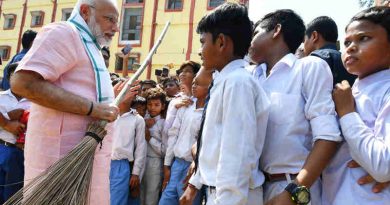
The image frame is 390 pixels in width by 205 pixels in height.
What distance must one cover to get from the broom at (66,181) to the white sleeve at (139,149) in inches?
115

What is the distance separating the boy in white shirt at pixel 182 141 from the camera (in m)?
4.36

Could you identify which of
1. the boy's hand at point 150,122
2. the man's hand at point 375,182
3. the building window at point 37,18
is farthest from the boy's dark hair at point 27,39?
the building window at point 37,18

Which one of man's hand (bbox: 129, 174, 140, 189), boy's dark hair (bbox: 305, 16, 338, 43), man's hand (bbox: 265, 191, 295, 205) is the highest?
boy's dark hair (bbox: 305, 16, 338, 43)

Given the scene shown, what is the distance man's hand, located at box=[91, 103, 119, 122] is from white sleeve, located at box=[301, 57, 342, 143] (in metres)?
1.09

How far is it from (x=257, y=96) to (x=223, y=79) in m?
0.18

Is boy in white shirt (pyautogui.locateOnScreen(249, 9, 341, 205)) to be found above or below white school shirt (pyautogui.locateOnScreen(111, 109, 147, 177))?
above

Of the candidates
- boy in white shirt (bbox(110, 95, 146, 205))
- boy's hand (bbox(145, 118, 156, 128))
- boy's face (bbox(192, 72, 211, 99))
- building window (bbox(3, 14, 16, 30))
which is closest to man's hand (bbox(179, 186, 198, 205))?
boy's face (bbox(192, 72, 211, 99))

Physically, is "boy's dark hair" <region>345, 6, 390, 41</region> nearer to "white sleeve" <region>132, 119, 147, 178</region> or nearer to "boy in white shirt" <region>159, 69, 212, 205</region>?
"boy in white shirt" <region>159, 69, 212, 205</region>

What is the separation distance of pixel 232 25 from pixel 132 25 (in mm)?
24248

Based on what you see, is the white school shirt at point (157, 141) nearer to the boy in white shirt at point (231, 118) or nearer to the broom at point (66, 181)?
the broom at point (66, 181)

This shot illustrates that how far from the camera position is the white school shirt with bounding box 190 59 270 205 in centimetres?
176

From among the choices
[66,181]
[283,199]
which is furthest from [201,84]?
[283,199]

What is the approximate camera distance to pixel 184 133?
4.78 m

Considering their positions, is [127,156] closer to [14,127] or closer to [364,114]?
[14,127]
